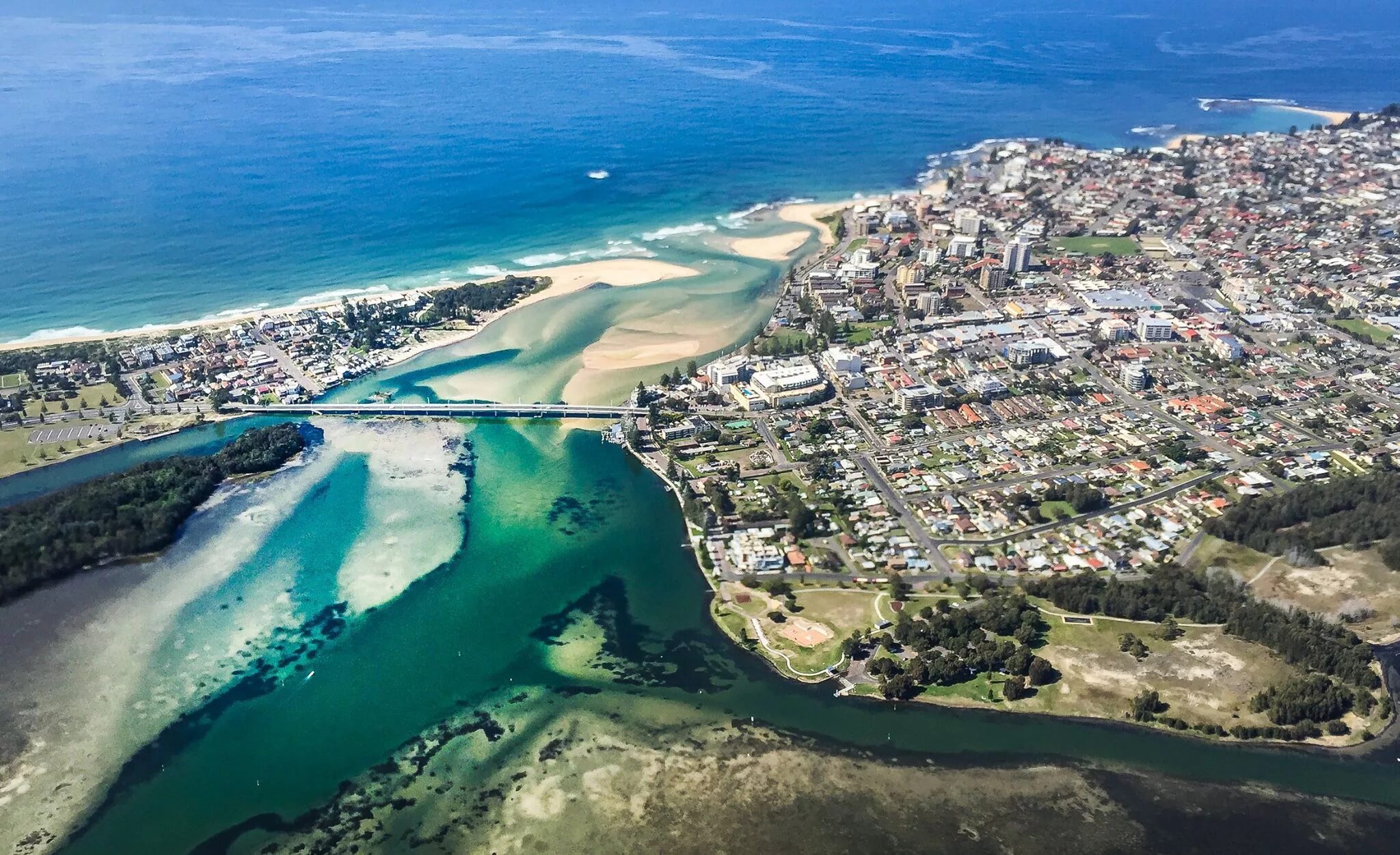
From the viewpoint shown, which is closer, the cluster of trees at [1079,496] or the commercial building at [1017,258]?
the cluster of trees at [1079,496]

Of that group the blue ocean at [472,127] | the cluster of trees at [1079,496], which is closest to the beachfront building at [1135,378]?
the cluster of trees at [1079,496]

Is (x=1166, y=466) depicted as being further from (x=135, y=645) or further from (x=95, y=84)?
(x=95, y=84)

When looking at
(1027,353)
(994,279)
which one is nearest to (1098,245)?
(994,279)

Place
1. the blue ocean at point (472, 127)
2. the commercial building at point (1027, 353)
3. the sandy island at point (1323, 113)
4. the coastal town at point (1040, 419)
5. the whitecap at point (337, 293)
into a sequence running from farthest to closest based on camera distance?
the sandy island at point (1323, 113) < the blue ocean at point (472, 127) < the whitecap at point (337, 293) < the commercial building at point (1027, 353) < the coastal town at point (1040, 419)

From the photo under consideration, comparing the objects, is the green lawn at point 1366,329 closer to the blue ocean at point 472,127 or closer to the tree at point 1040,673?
the tree at point 1040,673

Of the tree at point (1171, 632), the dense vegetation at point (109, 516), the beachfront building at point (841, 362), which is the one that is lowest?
the tree at point (1171, 632)
